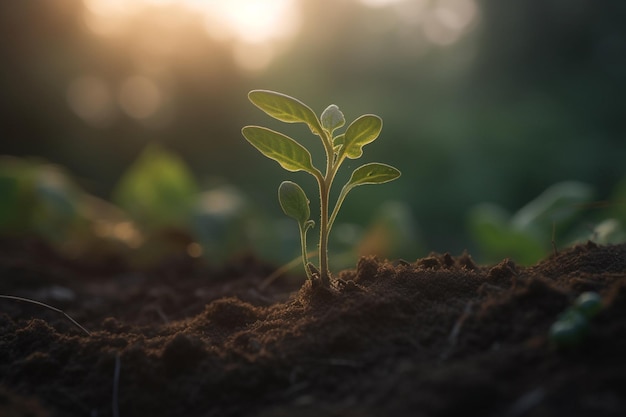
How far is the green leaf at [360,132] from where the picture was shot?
1.32 m

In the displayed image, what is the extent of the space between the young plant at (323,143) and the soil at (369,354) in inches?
7.4

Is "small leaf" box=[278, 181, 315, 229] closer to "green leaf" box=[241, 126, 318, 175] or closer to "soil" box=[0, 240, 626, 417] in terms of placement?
"green leaf" box=[241, 126, 318, 175]

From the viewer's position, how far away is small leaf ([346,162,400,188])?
4.49 ft

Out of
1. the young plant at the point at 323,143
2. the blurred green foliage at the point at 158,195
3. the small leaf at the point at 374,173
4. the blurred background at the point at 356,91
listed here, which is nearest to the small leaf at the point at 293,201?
the young plant at the point at 323,143

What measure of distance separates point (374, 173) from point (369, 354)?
0.41 meters

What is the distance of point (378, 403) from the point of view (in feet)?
3.31

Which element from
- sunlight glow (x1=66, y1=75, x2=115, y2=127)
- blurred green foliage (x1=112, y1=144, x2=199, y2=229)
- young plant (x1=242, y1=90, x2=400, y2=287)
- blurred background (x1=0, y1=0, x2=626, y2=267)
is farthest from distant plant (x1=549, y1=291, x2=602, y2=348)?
sunlight glow (x1=66, y1=75, x2=115, y2=127)

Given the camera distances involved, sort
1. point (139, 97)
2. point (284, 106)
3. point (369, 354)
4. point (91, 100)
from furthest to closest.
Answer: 1. point (139, 97)
2. point (91, 100)
3. point (284, 106)
4. point (369, 354)

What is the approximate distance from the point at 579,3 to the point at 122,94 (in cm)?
595

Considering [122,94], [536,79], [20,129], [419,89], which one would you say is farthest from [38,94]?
[536,79]

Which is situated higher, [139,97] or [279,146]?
[139,97]

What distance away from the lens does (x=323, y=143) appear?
4.55 ft

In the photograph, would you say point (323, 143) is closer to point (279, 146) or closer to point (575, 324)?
point (279, 146)

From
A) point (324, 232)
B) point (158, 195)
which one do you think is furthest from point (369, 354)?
point (158, 195)
